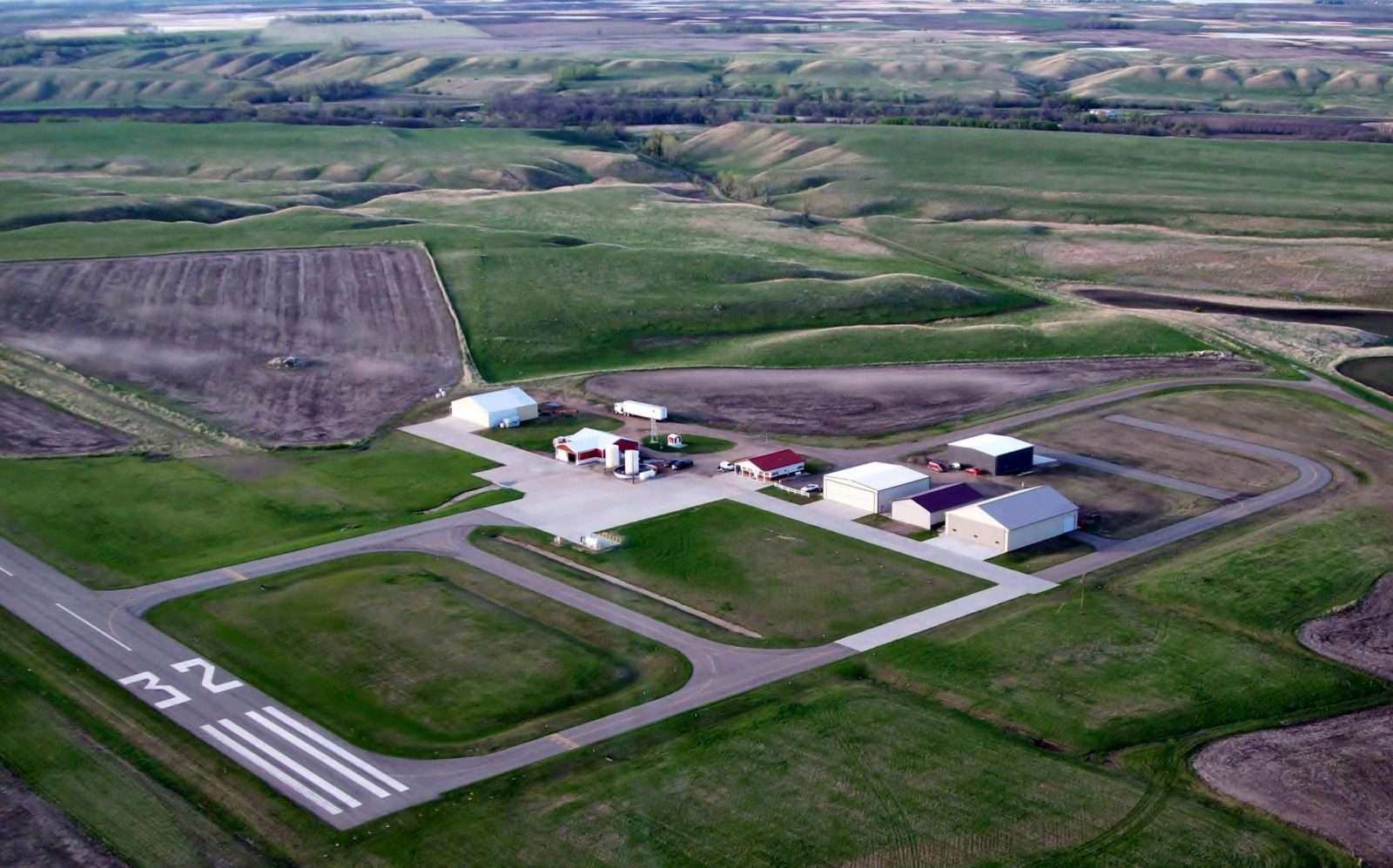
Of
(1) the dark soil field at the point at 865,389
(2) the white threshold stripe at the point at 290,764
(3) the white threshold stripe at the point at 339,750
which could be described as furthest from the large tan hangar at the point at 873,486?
(2) the white threshold stripe at the point at 290,764

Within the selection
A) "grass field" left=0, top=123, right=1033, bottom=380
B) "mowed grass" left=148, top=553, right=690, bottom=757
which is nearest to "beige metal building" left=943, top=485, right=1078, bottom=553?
"mowed grass" left=148, top=553, right=690, bottom=757

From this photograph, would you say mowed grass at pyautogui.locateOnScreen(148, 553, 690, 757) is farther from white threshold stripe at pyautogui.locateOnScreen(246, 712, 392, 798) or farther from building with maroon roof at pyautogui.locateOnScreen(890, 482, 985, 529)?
building with maroon roof at pyautogui.locateOnScreen(890, 482, 985, 529)

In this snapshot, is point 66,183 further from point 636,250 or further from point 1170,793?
point 1170,793

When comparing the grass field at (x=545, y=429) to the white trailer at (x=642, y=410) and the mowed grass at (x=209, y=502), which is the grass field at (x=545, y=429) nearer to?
the white trailer at (x=642, y=410)

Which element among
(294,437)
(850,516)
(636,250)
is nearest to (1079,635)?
(850,516)

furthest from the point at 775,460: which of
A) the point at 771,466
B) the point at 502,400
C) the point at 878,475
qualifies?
the point at 502,400

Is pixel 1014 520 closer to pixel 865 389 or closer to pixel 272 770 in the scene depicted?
pixel 865 389

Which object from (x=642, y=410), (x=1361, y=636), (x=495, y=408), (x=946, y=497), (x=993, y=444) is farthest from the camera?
(x=642, y=410)
